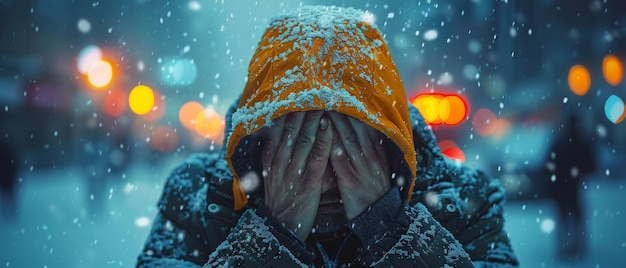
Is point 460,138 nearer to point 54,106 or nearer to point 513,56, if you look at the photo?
point 513,56

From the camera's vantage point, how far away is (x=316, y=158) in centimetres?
→ 190

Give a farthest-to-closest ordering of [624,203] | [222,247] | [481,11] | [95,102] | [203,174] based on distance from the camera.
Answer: [95,102], [481,11], [624,203], [203,174], [222,247]

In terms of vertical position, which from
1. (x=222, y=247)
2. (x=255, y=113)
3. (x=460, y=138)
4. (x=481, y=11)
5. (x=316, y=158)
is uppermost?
(x=481, y=11)

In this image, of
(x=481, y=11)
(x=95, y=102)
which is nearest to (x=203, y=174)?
(x=481, y=11)

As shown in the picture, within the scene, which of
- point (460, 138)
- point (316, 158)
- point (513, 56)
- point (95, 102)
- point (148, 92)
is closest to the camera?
point (316, 158)

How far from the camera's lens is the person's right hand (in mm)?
1867

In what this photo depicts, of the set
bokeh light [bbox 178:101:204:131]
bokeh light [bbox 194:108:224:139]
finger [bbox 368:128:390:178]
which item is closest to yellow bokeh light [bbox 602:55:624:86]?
bokeh light [bbox 194:108:224:139]

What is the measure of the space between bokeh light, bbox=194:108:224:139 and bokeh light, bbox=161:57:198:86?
4.76m

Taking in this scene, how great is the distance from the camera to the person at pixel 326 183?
70.2 inches

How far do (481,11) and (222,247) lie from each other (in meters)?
13.4

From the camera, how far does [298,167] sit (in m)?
1.90

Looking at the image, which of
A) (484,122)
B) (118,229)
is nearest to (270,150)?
(118,229)

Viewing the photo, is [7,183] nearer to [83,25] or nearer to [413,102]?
[413,102]

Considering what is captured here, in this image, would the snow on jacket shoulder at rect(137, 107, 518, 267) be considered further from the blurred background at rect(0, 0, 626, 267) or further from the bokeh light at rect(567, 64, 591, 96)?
the bokeh light at rect(567, 64, 591, 96)
